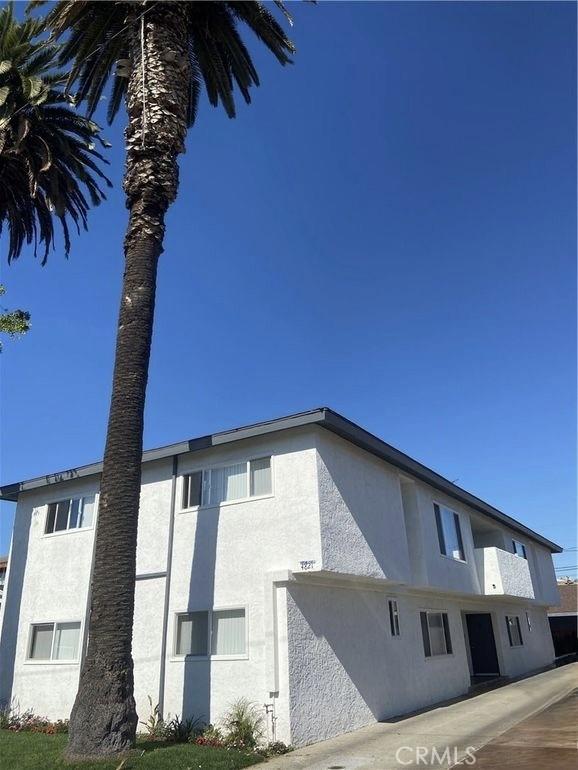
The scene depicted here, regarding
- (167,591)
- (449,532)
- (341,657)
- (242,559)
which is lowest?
(341,657)

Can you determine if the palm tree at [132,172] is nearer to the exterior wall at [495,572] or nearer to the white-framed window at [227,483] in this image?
the white-framed window at [227,483]

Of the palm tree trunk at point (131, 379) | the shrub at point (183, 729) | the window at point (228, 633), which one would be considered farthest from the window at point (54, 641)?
the palm tree trunk at point (131, 379)

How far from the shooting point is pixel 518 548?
27.0 meters

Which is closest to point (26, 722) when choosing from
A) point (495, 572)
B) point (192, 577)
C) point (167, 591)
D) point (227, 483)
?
point (167, 591)

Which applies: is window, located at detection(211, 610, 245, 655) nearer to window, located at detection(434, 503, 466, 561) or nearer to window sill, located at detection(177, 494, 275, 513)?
window sill, located at detection(177, 494, 275, 513)

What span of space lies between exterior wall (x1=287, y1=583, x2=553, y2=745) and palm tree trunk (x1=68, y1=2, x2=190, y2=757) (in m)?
3.19

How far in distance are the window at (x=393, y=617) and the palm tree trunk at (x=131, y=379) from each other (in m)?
7.18

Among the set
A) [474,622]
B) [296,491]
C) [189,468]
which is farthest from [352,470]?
[474,622]

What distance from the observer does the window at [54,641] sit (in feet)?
46.0

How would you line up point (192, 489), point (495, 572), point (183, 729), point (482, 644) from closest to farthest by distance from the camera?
point (183, 729) → point (192, 489) → point (495, 572) → point (482, 644)

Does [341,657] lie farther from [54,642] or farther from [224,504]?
[54,642]

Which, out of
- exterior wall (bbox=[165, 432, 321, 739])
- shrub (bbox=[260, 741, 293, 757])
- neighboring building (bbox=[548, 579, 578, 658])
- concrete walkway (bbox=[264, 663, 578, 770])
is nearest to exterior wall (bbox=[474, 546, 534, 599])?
concrete walkway (bbox=[264, 663, 578, 770])

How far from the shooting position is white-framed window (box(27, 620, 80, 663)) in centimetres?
1402

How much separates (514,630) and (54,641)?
735 inches
